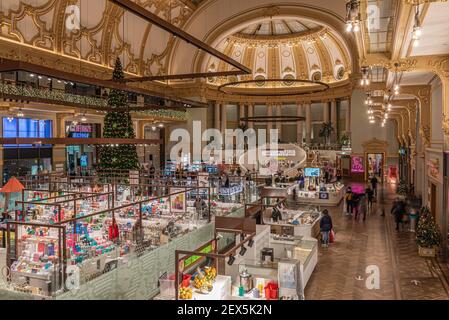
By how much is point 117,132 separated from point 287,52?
2092 centimetres

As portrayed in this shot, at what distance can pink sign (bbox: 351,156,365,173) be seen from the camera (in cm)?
2466

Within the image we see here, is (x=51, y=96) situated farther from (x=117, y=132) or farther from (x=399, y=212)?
(x=399, y=212)

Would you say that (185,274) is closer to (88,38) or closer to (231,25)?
(88,38)

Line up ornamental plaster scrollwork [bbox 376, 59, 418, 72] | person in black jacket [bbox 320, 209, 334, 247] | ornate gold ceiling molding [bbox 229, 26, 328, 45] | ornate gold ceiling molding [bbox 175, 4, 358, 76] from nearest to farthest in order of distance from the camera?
1. ornamental plaster scrollwork [bbox 376, 59, 418, 72]
2. person in black jacket [bbox 320, 209, 334, 247]
3. ornate gold ceiling molding [bbox 175, 4, 358, 76]
4. ornate gold ceiling molding [bbox 229, 26, 328, 45]

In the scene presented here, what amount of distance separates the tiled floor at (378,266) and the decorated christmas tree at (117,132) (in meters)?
7.83

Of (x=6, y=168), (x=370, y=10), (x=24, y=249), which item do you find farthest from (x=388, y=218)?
(x=6, y=168)

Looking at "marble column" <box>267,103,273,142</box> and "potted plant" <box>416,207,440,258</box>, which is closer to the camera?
"potted plant" <box>416,207,440,258</box>

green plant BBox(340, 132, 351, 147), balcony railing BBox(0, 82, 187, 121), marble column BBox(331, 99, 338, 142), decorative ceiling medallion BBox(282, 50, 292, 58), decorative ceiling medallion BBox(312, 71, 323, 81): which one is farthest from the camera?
decorative ceiling medallion BBox(282, 50, 292, 58)

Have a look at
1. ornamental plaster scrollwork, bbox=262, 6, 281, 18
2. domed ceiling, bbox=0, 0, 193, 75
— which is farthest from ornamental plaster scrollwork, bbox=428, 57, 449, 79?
ornamental plaster scrollwork, bbox=262, 6, 281, 18

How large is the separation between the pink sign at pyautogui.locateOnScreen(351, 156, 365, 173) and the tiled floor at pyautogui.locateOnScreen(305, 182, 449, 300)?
41.6ft

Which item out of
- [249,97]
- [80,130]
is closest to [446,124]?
[80,130]

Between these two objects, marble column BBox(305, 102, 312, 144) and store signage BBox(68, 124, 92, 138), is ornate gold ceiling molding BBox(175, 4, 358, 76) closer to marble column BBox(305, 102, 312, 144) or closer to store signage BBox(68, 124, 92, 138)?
marble column BBox(305, 102, 312, 144)

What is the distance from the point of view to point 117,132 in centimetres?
1389

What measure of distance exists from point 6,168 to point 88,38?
779 cm
